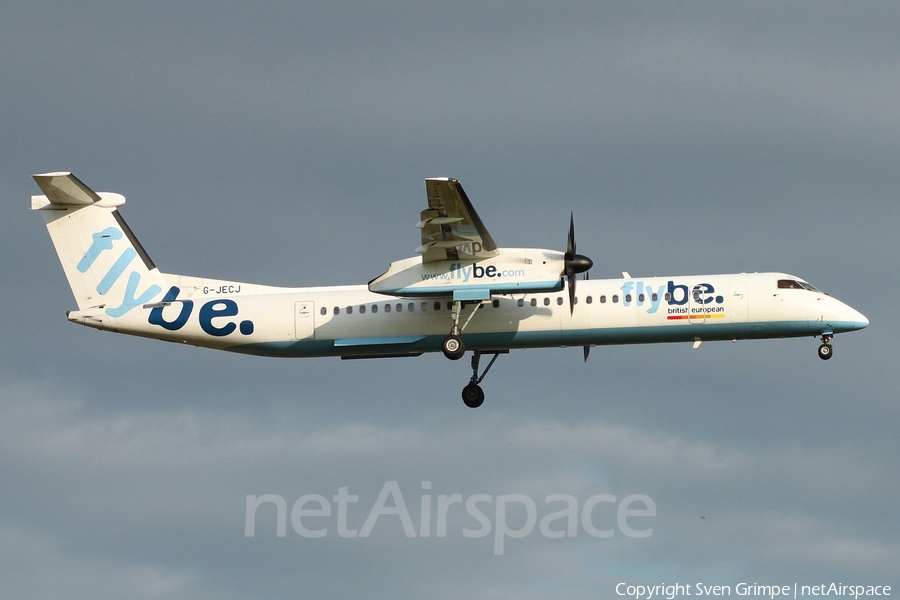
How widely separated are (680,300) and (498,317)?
4751 millimetres

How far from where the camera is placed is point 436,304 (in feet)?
104

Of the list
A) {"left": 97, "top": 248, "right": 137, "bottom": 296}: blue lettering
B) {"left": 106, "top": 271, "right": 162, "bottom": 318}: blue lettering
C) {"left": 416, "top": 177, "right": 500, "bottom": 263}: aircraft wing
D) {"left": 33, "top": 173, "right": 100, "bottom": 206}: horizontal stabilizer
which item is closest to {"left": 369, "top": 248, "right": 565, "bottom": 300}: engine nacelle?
{"left": 416, "top": 177, "right": 500, "bottom": 263}: aircraft wing

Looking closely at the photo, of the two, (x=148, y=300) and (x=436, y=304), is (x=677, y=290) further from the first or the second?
(x=148, y=300)

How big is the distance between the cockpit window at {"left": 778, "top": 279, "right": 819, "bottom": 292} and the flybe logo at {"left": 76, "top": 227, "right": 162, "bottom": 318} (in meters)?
16.7

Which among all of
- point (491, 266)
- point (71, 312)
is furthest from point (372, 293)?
point (71, 312)

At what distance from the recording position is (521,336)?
31.8 meters

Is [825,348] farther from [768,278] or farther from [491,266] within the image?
[491,266]

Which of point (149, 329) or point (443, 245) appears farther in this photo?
point (149, 329)

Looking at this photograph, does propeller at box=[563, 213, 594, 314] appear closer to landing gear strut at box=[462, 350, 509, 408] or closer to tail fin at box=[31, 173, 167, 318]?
landing gear strut at box=[462, 350, 509, 408]

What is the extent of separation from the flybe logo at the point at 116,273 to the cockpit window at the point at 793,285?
54.7ft

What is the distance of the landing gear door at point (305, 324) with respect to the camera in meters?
32.2

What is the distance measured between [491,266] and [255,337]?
22.2 feet

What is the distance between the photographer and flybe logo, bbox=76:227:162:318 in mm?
32594

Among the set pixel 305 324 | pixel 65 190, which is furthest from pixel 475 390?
pixel 65 190
